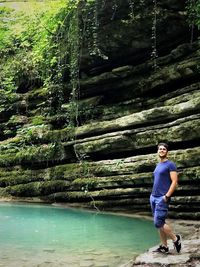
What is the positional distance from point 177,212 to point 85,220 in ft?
8.04

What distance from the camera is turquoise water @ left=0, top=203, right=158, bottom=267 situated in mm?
6774

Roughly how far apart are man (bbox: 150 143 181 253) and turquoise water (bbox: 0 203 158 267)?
0.74 meters

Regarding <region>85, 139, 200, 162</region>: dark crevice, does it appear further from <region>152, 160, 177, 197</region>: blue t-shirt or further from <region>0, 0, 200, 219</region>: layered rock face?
<region>152, 160, 177, 197</region>: blue t-shirt

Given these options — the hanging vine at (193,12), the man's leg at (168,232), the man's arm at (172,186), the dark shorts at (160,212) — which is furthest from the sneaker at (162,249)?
the hanging vine at (193,12)

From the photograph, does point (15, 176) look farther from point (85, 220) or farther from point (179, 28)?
point (179, 28)

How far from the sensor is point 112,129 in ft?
44.0

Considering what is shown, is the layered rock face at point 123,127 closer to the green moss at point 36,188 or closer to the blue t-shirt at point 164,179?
the green moss at point 36,188

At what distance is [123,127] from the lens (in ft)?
43.0

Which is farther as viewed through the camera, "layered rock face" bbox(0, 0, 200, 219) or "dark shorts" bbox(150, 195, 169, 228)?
"layered rock face" bbox(0, 0, 200, 219)

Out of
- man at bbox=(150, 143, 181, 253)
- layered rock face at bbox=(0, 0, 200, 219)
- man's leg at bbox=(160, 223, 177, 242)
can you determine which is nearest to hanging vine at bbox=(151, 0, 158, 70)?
layered rock face at bbox=(0, 0, 200, 219)

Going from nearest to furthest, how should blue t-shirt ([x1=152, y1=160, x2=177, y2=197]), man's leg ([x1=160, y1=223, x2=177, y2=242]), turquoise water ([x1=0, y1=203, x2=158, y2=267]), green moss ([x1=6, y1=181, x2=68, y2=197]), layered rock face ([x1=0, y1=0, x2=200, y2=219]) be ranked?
man's leg ([x1=160, y1=223, x2=177, y2=242])
blue t-shirt ([x1=152, y1=160, x2=177, y2=197])
turquoise water ([x1=0, y1=203, x2=158, y2=267])
layered rock face ([x1=0, y1=0, x2=200, y2=219])
green moss ([x1=6, y1=181, x2=68, y2=197])

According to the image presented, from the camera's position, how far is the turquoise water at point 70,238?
6774mm

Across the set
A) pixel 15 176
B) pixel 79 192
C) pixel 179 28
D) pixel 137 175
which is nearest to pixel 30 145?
pixel 15 176

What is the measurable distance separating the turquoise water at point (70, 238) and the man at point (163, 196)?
74cm
